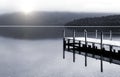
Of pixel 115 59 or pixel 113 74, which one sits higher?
pixel 115 59

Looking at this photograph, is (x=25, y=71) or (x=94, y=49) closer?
(x=94, y=49)

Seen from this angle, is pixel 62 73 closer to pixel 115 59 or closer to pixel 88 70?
pixel 88 70

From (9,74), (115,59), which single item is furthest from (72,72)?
(115,59)

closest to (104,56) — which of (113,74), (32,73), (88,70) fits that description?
(113,74)

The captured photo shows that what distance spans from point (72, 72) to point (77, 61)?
8150 mm

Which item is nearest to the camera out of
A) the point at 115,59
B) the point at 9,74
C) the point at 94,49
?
the point at 115,59

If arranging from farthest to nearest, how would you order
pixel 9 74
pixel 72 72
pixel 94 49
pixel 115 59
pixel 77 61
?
pixel 77 61
pixel 72 72
pixel 9 74
pixel 94 49
pixel 115 59

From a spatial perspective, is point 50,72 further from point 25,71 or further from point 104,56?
point 104,56

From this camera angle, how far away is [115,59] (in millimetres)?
24672

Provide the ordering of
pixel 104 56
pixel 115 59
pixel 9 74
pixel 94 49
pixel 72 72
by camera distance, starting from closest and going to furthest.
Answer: pixel 115 59 < pixel 104 56 < pixel 94 49 < pixel 9 74 < pixel 72 72

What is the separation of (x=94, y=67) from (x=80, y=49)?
474 centimetres

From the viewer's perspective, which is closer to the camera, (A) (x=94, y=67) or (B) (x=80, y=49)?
(B) (x=80, y=49)

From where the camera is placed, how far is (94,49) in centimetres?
2961

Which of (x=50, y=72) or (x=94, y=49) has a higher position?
(x=94, y=49)
